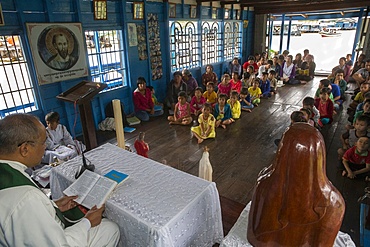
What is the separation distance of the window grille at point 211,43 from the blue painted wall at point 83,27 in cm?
82

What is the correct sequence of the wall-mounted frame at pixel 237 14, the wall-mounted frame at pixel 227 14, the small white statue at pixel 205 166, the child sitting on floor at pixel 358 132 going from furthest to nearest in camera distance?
the wall-mounted frame at pixel 237 14 < the wall-mounted frame at pixel 227 14 < the child sitting on floor at pixel 358 132 < the small white statue at pixel 205 166

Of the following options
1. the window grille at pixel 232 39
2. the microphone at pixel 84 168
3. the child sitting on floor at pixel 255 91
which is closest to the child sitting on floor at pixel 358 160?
the microphone at pixel 84 168

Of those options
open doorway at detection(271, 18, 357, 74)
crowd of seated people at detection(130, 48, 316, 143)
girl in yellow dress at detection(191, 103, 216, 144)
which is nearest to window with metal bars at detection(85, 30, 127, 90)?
crowd of seated people at detection(130, 48, 316, 143)

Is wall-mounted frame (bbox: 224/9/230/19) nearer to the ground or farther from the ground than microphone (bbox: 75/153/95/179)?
farther from the ground

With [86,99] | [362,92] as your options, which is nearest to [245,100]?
[362,92]

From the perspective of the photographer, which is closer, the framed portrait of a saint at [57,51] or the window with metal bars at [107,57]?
the framed portrait of a saint at [57,51]

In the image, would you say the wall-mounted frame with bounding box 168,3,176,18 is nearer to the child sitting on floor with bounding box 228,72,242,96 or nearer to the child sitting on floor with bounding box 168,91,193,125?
the child sitting on floor with bounding box 228,72,242,96

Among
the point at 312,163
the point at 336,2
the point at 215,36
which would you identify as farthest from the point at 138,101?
the point at 336,2

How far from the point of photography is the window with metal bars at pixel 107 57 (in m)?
4.84

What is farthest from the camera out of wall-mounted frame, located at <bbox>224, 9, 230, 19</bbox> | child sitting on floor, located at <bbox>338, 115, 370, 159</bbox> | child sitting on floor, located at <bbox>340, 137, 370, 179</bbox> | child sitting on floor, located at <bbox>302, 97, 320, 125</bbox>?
wall-mounted frame, located at <bbox>224, 9, 230, 19</bbox>

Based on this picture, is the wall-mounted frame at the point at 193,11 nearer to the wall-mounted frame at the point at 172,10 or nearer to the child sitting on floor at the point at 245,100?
the wall-mounted frame at the point at 172,10

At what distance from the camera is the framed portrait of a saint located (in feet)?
12.8

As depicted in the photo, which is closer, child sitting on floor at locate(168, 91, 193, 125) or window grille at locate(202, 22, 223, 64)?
child sitting on floor at locate(168, 91, 193, 125)

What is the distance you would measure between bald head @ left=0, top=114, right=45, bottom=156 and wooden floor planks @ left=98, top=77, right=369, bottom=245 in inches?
70.7
